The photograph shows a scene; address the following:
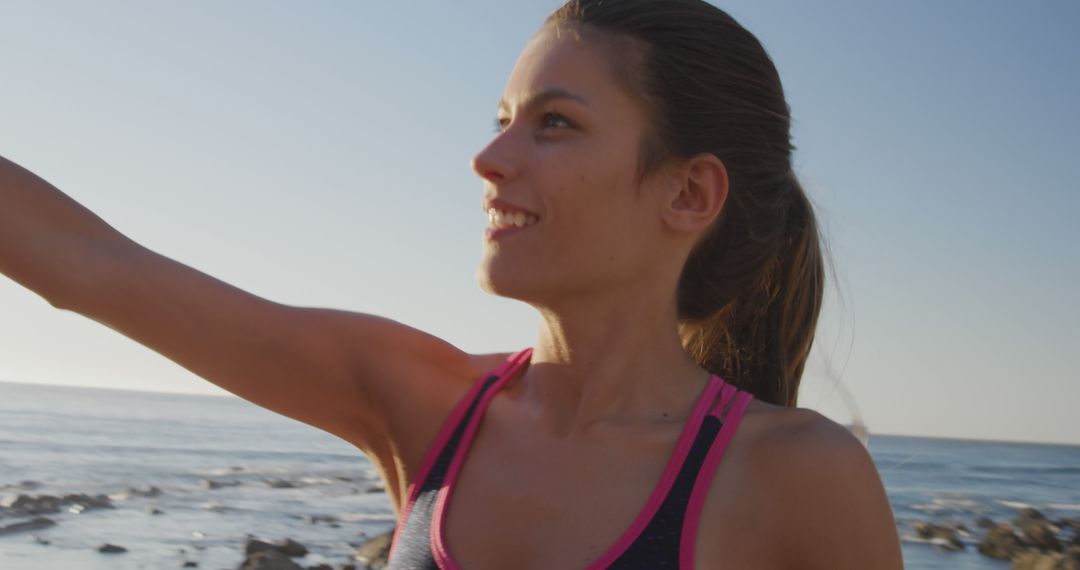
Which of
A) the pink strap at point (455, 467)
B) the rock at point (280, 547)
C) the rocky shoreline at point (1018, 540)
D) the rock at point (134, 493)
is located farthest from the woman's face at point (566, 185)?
the rock at point (134, 493)

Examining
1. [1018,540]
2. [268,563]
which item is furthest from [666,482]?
[1018,540]

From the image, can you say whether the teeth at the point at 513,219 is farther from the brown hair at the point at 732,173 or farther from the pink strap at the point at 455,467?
the pink strap at the point at 455,467

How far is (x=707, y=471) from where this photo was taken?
2.08 m

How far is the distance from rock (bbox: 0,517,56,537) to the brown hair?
9840 millimetres

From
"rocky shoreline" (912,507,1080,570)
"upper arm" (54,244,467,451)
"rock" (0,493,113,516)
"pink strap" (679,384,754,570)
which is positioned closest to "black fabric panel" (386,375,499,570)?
"upper arm" (54,244,467,451)

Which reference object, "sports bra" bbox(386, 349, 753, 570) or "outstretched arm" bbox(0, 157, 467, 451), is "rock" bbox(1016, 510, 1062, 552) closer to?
"sports bra" bbox(386, 349, 753, 570)

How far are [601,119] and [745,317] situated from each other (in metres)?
0.65

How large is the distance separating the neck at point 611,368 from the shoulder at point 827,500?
332 mm

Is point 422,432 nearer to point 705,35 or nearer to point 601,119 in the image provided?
point 601,119

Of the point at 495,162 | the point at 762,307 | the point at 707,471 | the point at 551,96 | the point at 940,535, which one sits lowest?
the point at 940,535

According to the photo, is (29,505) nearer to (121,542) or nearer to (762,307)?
(121,542)

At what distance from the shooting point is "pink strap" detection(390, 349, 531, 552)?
2.28 metres

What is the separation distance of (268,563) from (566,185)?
8215mm

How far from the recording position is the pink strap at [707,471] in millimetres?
1973
